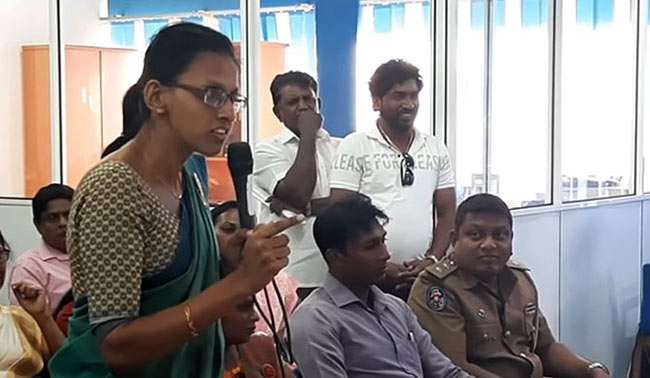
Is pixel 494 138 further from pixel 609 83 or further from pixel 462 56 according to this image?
pixel 609 83

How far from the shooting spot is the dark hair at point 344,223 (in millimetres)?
2471

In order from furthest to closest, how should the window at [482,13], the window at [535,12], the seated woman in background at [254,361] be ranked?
the window at [535,12] → the window at [482,13] → the seated woman in background at [254,361]

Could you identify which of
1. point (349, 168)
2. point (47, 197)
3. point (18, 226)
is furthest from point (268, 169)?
point (18, 226)

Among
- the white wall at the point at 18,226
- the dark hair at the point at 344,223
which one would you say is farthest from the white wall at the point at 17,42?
the dark hair at the point at 344,223

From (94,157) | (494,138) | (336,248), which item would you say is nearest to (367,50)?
(494,138)

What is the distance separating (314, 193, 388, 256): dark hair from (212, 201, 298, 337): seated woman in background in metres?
0.18

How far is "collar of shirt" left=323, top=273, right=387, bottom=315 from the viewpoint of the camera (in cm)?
239

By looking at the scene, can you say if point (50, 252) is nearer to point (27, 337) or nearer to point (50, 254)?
point (50, 254)

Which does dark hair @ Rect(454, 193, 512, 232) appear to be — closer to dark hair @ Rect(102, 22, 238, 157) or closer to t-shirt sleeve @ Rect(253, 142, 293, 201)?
t-shirt sleeve @ Rect(253, 142, 293, 201)

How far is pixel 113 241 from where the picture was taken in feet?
3.62

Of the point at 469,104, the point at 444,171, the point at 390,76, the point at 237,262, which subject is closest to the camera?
the point at 237,262

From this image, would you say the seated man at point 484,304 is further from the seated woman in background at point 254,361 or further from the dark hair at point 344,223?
the seated woman in background at point 254,361

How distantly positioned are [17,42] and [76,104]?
0.70m

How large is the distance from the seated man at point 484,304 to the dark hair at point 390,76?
64cm
